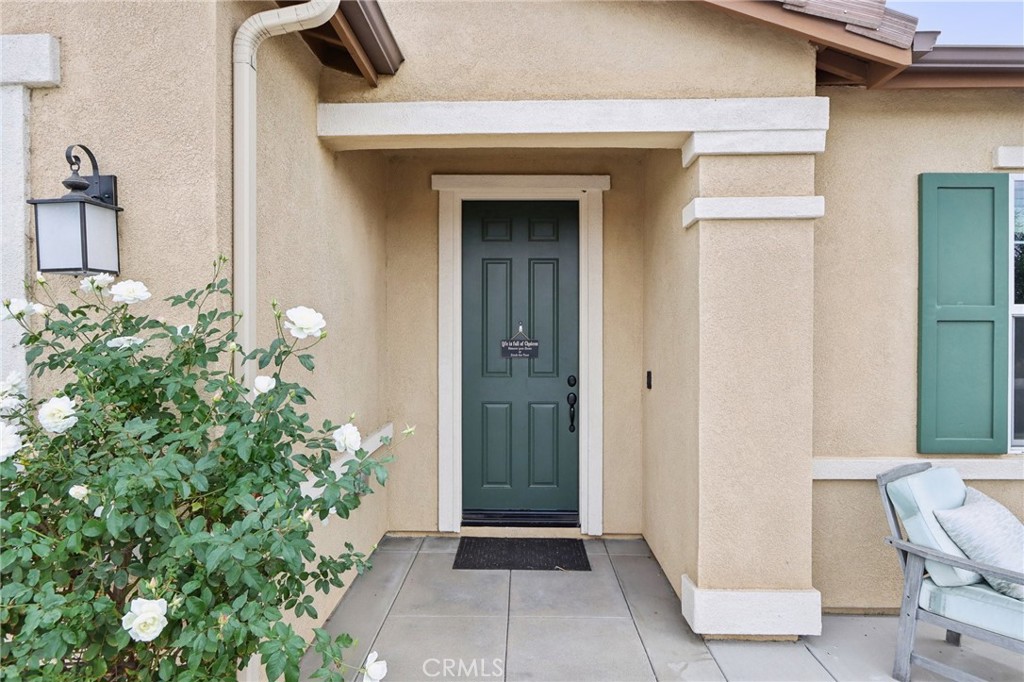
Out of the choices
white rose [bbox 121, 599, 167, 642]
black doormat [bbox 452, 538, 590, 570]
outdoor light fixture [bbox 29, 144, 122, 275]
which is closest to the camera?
white rose [bbox 121, 599, 167, 642]

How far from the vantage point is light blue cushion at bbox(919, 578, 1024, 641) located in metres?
2.11

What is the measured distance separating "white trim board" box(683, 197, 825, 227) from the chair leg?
159cm

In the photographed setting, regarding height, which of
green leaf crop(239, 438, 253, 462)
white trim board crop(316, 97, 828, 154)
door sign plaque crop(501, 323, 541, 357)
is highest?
white trim board crop(316, 97, 828, 154)

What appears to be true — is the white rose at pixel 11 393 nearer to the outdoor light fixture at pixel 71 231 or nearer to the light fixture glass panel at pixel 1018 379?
the outdoor light fixture at pixel 71 231

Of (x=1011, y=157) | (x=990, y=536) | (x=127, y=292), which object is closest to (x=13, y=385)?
(x=127, y=292)

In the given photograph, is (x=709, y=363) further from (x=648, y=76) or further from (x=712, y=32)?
(x=712, y=32)

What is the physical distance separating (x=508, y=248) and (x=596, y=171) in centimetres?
A: 81

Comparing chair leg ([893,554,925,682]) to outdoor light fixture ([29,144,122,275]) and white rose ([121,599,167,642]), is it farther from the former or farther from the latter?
outdoor light fixture ([29,144,122,275])

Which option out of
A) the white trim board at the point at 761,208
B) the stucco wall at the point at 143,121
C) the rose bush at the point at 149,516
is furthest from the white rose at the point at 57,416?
the white trim board at the point at 761,208

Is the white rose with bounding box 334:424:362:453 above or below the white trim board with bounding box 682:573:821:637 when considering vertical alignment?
above

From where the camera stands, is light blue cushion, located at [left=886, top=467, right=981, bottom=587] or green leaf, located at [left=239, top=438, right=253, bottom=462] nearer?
green leaf, located at [left=239, top=438, right=253, bottom=462]

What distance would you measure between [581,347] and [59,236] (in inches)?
113

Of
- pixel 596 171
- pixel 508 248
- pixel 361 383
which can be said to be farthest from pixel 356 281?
pixel 596 171

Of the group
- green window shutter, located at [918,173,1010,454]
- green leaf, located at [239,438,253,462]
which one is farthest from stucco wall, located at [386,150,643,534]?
green leaf, located at [239,438,253,462]
